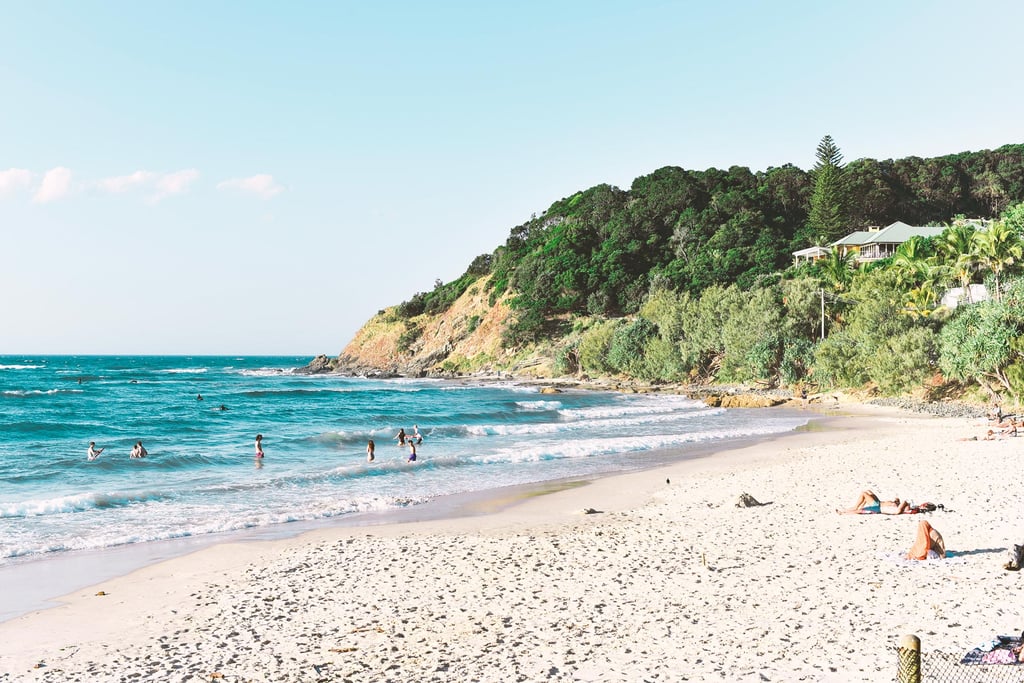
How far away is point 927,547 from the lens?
10805mm

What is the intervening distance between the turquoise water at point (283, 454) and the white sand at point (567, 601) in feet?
13.0

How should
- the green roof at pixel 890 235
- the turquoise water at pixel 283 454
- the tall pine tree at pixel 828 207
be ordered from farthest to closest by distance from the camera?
the tall pine tree at pixel 828 207 < the green roof at pixel 890 235 < the turquoise water at pixel 283 454

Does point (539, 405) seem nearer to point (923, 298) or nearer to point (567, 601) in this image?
point (923, 298)

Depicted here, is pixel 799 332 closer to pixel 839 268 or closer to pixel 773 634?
pixel 839 268

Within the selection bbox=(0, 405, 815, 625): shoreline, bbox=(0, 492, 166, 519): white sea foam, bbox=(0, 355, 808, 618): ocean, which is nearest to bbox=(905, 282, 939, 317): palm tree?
bbox=(0, 355, 808, 618): ocean

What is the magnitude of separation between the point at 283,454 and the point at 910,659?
87.7 feet

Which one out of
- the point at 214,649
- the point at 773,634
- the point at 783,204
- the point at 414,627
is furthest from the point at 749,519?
the point at 783,204

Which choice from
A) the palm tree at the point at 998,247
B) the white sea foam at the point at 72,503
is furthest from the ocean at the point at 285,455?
the palm tree at the point at 998,247

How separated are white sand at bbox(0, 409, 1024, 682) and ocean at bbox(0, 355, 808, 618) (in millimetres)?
3381

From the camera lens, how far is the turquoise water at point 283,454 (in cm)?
1728

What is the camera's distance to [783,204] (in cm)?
9412

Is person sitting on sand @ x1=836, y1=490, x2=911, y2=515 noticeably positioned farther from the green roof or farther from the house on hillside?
Answer: the green roof

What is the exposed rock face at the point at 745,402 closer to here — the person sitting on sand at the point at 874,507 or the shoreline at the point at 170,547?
the shoreline at the point at 170,547

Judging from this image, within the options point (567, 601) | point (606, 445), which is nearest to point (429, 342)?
point (606, 445)
